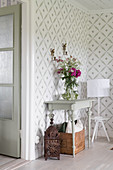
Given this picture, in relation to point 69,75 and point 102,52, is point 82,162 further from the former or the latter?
point 102,52

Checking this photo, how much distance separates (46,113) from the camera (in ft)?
13.3

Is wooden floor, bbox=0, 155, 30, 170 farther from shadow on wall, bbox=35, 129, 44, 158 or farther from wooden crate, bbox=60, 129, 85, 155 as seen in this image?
wooden crate, bbox=60, 129, 85, 155

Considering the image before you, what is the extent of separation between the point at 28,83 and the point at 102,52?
7.49ft

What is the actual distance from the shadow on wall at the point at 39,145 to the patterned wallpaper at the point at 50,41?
0.05 ft

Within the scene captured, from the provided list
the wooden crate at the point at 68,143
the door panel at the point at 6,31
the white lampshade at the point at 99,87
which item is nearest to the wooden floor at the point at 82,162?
the wooden crate at the point at 68,143

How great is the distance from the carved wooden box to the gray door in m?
0.42

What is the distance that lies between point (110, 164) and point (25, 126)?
1.32 meters

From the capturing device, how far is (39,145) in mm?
3883

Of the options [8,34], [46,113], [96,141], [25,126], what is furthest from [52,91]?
[96,141]

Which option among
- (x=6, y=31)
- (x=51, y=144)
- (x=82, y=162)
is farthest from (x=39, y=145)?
(x=6, y=31)

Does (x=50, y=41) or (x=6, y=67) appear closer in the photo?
(x=6, y=67)

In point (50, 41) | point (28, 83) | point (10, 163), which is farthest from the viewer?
point (50, 41)

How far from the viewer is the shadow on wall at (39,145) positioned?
3.79 meters

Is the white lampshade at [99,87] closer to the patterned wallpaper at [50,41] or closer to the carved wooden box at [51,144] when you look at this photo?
the patterned wallpaper at [50,41]
